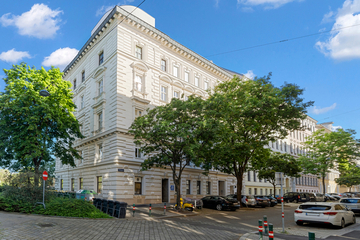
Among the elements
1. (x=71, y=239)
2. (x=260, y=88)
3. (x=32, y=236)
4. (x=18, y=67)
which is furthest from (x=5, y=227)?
(x=260, y=88)

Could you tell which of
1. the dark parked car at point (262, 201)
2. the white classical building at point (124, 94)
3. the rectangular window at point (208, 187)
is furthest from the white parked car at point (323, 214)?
the rectangular window at point (208, 187)

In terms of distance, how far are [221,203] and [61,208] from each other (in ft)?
46.9

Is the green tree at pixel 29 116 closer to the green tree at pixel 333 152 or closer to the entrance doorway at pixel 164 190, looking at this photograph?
the entrance doorway at pixel 164 190

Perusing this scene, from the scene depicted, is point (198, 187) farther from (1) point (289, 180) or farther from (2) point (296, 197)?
(1) point (289, 180)

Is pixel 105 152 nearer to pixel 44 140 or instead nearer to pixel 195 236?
pixel 44 140

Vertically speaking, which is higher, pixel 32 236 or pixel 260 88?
pixel 260 88

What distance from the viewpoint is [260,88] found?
2644 centimetres

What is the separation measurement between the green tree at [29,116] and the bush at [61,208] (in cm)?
745

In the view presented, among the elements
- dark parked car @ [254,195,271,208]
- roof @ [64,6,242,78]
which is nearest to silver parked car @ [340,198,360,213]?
dark parked car @ [254,195,271,208]

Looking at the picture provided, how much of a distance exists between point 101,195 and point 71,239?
58.6 ft

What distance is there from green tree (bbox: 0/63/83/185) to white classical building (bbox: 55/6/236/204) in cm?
389

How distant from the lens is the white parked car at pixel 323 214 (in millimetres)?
14758

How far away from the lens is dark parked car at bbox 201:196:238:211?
25.0 m

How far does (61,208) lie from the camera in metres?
16.0
